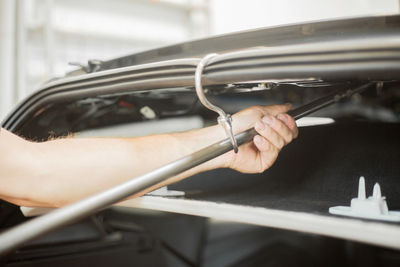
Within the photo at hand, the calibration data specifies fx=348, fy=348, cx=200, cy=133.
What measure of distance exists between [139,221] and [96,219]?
214 millimetres

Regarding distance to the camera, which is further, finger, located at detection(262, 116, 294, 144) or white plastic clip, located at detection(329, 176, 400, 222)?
finger, located at detection(262, 116, 294, 144)

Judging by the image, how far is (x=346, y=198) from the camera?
22.3 inches

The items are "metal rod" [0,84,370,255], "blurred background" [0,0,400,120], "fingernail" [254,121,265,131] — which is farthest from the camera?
"blurred background" [0,0,400,120]

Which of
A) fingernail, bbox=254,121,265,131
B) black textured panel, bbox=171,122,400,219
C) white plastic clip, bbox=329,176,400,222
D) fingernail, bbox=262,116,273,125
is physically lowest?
white plastic clip, bbox=329,176,400,222

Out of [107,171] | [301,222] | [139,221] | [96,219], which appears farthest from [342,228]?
[139,221]

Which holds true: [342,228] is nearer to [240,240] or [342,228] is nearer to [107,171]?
[107,171]

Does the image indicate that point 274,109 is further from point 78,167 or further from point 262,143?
point 78,167

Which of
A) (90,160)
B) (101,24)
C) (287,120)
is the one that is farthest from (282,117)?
(101,24)

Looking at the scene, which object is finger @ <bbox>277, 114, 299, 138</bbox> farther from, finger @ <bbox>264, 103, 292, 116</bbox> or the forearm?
the forearm

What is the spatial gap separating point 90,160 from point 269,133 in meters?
0.28

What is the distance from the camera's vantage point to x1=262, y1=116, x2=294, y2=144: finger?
521 mm

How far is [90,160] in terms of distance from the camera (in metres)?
0.55

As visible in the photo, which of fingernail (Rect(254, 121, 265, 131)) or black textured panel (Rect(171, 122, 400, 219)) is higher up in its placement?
fingernail (Rect(254, 121, 265, 131))

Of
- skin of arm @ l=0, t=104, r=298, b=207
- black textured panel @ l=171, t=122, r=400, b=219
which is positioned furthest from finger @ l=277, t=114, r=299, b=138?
black textured panel @ l=171, t=122, r=400, b=219
